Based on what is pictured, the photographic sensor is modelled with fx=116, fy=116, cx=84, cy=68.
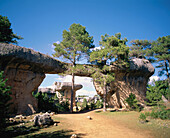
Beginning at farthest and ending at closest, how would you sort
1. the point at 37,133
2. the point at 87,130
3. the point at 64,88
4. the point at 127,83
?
→ the point at 64,88 < the point at 127,83 < the point at 87,130 < the point at 37,133

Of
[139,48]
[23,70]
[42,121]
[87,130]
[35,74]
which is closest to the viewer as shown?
[87,130]

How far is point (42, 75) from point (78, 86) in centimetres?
1300

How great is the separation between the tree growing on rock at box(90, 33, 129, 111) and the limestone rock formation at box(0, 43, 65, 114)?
6.06 m

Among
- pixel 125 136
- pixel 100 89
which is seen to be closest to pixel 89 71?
pixel 100 89

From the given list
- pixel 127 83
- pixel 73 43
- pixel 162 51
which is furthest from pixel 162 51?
pixel 73 43

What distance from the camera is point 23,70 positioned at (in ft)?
46.5

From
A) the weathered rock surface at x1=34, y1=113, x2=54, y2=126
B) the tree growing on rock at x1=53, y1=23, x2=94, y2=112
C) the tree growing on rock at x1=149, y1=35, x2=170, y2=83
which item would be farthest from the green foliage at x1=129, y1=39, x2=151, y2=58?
the weathered rock surface at x1=34, y1=113, x2=54, y2=126

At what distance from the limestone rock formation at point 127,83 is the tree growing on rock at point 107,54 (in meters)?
1.73

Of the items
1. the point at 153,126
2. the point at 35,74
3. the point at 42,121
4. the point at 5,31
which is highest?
the point at 5,31

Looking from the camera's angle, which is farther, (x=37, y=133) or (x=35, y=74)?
(x=35, y=74)

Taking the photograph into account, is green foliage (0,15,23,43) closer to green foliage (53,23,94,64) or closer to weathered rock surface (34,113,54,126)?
green foliage (53,23,94,64)

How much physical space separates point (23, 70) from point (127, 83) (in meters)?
15.2

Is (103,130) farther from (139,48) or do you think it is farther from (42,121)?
(139,48)

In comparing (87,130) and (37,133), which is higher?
(37,133)
